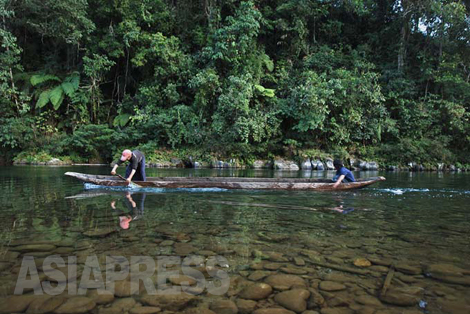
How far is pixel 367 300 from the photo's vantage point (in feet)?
7.04

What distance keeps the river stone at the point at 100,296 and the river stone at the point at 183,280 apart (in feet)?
1.54

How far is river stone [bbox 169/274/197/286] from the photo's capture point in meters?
2.34

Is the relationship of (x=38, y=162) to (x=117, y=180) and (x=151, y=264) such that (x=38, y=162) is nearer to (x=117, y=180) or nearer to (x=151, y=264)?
(x=117, y=180)

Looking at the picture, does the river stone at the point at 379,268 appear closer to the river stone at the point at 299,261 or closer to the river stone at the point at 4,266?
the river stone at the point at 299,261

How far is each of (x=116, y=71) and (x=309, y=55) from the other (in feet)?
51.4

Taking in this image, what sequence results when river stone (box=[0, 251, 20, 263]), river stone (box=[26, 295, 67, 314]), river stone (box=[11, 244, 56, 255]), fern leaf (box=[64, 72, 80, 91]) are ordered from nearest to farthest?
1. river stone (box=[26, 295, 67, 314])
2. river stone (box=[0, 251, 20, 263])
3. river stone (box=[11, 244, 56, 255])
4. fern leaf (box=[64, 72, 80, 91])

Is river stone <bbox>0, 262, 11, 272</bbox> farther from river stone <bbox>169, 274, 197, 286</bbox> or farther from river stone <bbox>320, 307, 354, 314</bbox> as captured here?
river stone <bbox>320, 307, 354, 314</bbox>

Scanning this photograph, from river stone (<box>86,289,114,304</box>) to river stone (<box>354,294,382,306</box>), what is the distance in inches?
69.6

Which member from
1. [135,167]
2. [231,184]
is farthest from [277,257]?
[135,167]

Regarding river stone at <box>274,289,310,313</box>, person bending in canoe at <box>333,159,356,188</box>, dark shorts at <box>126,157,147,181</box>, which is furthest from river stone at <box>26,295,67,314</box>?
person bending in canoe at <box>333,159,356,188</box>

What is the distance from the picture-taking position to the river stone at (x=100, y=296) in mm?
2043

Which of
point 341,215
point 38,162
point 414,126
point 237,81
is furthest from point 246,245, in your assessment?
point 414,126

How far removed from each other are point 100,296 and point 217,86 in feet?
60.4

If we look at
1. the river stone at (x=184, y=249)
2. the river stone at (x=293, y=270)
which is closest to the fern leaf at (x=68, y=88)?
the river stone at (x=184, y=249)
